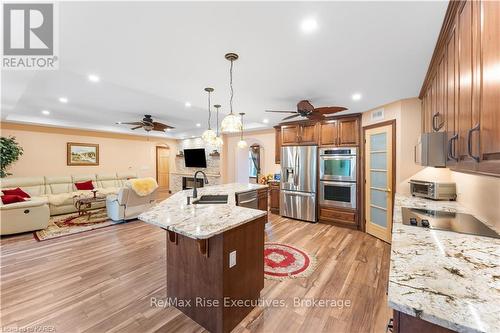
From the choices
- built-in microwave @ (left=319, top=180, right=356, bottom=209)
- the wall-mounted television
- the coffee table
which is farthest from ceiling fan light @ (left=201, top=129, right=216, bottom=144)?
the wall-mounted television

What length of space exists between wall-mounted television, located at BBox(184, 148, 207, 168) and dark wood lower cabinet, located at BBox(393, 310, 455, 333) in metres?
7.76

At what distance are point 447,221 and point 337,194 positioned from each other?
2747 millimetres

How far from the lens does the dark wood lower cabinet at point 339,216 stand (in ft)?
14.5

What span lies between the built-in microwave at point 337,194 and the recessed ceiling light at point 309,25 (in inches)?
138

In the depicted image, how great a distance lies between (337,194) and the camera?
460cm

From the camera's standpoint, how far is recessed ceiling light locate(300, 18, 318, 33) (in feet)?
5.38

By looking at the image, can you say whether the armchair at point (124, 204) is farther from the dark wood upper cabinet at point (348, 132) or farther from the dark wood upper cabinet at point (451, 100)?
the dark wood upper cabinet at point (451, 100)

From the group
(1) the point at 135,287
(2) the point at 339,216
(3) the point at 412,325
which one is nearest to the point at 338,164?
(2) the point at 339,216

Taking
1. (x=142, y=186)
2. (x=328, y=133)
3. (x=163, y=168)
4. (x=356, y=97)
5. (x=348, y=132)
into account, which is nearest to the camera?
(x=356, y=97)

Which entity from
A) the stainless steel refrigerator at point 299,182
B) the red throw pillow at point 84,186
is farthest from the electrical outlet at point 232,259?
the red throw pillow at point 84,186

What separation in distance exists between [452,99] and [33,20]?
10.9 feet

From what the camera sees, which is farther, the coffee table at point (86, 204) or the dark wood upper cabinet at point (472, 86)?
the coffee table at point (86, 204)

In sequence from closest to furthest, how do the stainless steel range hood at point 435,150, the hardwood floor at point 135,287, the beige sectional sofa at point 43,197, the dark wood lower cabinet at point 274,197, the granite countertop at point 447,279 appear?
1. the granite countertop at point 447,279
2. the stainless steel range hood at point 435,150
3. the hardwood floor at point 135,287
4. the beige sectional sofa at point 43,197
5. the dark wood lower cabinet at point 274,197

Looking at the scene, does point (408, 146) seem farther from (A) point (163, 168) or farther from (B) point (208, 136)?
(A) point (163, 168)
